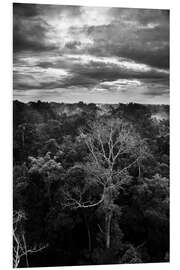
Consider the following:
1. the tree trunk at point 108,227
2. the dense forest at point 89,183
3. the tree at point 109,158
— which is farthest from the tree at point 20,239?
the tree trunk at point 108,227

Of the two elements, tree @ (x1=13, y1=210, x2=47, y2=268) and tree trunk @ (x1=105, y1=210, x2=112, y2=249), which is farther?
tree trunk @ (x1=105, y1=210, x2=112, y2=249)

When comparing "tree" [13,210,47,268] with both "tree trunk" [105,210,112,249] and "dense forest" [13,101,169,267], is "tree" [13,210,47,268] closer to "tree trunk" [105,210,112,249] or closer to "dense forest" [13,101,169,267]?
"dense forest" [13,101,169,267]

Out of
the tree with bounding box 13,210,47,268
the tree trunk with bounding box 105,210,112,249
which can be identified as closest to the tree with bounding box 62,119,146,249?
the tree trunk with bounding box 105,210,112,249

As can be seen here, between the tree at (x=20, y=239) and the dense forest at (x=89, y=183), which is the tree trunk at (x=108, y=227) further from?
the tree at (x=20, y=239)

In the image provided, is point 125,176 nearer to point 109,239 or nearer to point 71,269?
point 109,239
